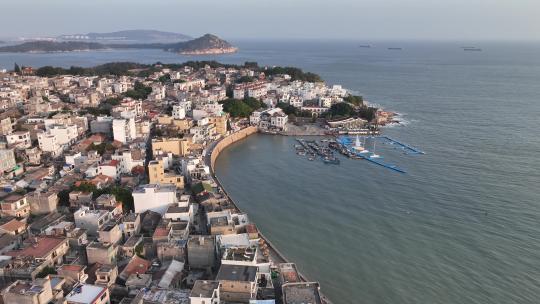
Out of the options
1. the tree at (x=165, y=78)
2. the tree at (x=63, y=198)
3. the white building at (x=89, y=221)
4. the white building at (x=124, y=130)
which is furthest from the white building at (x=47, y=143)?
the tree at (x=165, y=78)

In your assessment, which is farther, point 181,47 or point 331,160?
point 181,47

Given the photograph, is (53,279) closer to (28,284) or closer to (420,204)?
(28,284)

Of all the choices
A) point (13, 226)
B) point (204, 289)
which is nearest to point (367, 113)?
point (204, 289)

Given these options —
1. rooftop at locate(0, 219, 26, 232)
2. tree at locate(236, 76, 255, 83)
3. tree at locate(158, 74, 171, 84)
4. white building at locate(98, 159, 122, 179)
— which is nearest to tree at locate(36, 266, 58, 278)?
rooftop at locate(0, 219, 26, 232)

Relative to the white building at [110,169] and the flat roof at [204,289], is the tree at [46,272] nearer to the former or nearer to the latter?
the flat roof at [204,289]

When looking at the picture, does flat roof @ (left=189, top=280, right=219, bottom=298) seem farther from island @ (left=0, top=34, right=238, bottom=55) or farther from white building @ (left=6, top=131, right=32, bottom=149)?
island @ (left=0, top=34, right=238, bottom=55)

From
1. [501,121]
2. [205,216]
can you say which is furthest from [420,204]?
[501,121]

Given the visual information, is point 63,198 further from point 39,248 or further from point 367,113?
point 367,113
